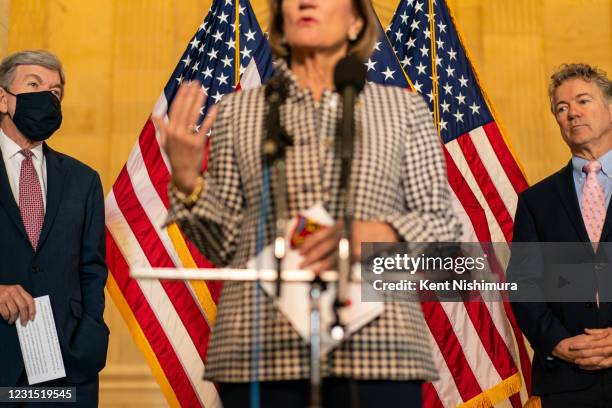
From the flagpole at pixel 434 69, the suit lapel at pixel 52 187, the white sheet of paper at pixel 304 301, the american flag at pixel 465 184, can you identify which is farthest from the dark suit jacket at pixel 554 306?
the white sheet of paper at pixel 304 301

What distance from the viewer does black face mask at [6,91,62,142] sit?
161 inches

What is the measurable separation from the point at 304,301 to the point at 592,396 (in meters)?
2.32

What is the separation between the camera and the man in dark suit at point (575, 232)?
379 cm

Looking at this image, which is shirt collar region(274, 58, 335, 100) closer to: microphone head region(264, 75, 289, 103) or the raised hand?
microphone head region(264, 75, 289, 103)

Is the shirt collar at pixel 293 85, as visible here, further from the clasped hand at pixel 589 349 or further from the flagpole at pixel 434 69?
the flagpole at pixel 434 69

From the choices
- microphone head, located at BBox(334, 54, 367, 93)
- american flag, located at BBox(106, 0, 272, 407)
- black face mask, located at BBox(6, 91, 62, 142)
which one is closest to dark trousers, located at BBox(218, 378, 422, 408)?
microphone head, located at BBox(334, 54, 367, 93)

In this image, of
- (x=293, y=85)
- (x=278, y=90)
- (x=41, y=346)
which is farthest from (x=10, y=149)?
(x=278, y=90)

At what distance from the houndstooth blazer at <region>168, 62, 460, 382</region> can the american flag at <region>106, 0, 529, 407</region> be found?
2559 mm

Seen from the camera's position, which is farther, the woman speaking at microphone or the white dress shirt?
the white dress shirt

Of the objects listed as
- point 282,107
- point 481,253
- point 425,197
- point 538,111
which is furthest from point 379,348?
point 538,111

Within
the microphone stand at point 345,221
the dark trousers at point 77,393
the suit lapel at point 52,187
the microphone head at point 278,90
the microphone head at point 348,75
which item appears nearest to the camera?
the microphone stand at point 345,221

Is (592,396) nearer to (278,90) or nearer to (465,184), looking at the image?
(465,184)

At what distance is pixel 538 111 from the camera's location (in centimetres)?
651

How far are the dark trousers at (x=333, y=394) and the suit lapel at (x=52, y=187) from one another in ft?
7.31
